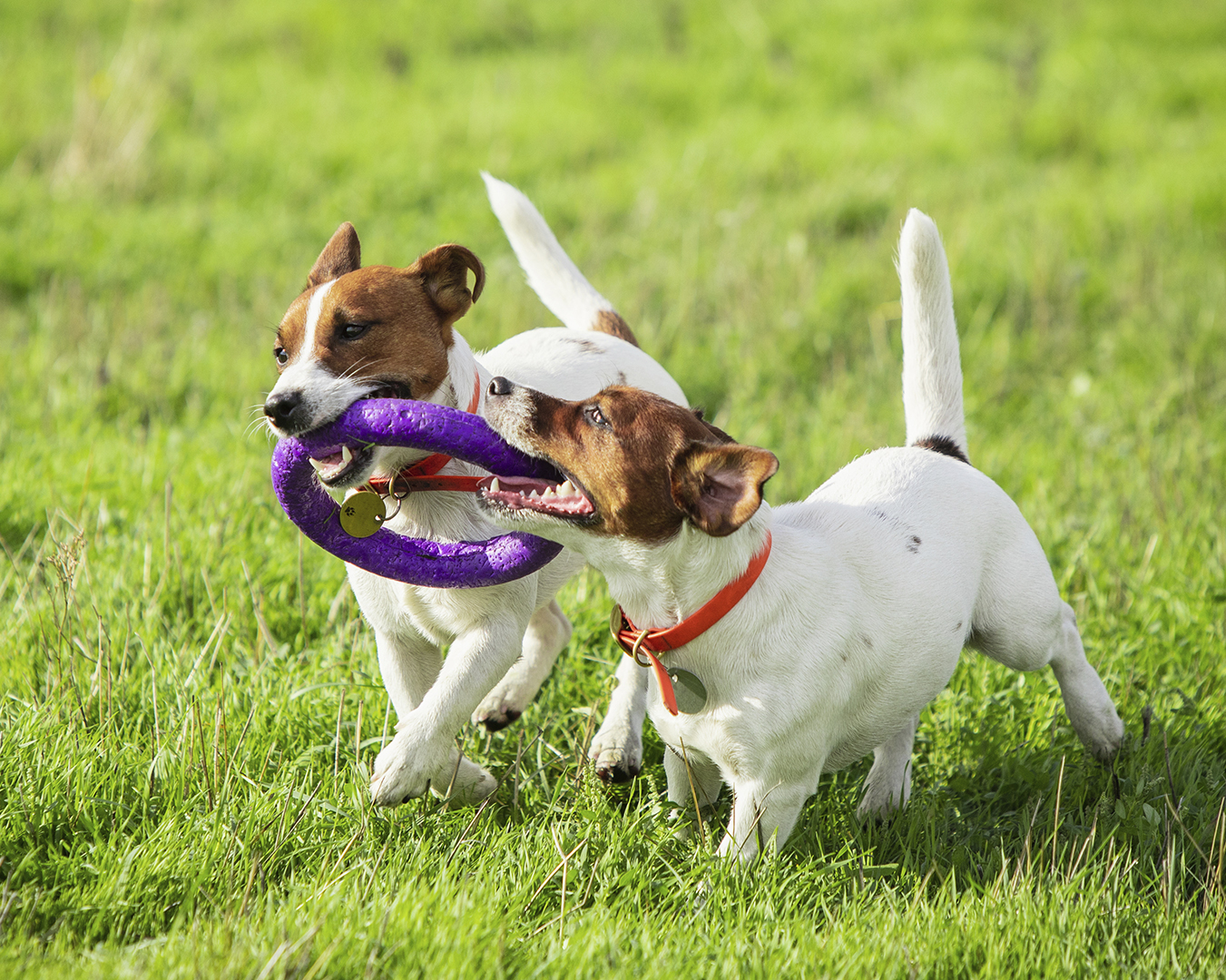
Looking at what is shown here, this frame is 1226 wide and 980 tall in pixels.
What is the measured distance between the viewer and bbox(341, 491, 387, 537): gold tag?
3066 millimetres

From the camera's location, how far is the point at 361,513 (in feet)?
10.1

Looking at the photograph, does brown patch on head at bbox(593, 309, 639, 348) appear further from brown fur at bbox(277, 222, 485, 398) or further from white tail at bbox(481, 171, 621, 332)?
brown fur at bbox(277, 222, 485, 398)

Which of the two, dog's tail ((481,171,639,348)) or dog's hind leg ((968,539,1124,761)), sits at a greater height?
dog's tail ((481,171,639,348))

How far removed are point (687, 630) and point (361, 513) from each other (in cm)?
95

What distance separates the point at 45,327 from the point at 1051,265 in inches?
251

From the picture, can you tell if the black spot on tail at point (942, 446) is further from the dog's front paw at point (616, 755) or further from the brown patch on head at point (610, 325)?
the dog's front paw at point (616, 755)

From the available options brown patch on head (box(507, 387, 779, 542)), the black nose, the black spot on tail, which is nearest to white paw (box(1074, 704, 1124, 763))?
the black spot on tail

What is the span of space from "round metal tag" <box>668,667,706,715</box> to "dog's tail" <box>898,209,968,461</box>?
1.42 metres

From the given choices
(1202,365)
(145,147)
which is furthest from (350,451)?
(145,147)

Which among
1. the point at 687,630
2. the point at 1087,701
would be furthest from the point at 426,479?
the point at 1087,701

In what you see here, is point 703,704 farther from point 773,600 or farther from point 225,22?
point 225,22

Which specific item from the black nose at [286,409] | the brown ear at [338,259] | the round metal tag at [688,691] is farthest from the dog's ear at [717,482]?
the brown ear at [338,259]

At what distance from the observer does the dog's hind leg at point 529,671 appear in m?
3.83

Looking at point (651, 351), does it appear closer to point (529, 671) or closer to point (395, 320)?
point (529, 671)
